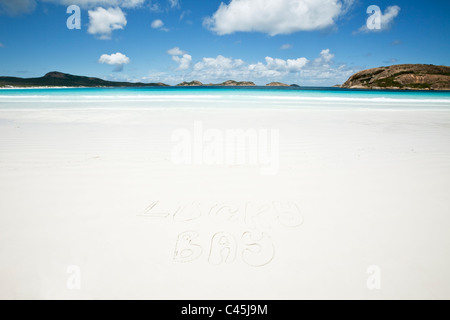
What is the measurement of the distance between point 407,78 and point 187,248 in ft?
277

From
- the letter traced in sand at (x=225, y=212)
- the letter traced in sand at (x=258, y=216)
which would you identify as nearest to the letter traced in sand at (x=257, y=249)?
the letter traced in sand at (x=258, y=216)

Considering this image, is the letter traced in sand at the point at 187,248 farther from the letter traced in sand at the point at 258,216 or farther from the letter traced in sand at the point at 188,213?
the letter traced in sand at the point at 258,216

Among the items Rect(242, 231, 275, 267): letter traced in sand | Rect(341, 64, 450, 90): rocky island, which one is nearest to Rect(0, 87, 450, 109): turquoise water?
Rect(242, 231, 275, 267): letter traced in sand

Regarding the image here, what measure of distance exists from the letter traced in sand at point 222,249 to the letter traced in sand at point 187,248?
0.40ft

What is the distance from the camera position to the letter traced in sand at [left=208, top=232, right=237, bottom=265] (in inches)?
70.0

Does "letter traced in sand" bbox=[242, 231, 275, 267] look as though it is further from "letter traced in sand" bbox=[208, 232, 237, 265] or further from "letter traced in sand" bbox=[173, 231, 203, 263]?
"letter traced in sand" bbox=[173, 231, 203, 263]

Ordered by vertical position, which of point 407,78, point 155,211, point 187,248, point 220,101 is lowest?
point 187,248

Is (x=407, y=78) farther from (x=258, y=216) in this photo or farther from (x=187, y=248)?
(x=187, y=248)

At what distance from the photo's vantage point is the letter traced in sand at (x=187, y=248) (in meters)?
1.79

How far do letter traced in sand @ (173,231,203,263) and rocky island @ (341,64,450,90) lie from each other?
7906 centimetres

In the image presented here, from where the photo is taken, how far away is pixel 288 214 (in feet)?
7.70

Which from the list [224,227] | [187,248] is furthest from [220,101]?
[187,248]

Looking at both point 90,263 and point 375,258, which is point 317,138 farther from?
point 90,263

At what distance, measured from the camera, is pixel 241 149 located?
4.63 m
